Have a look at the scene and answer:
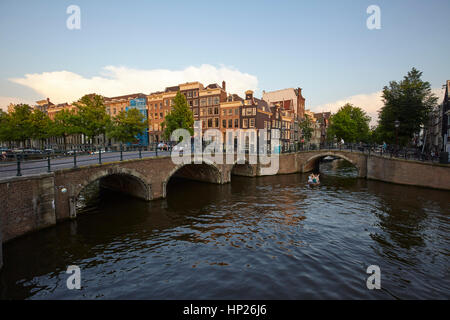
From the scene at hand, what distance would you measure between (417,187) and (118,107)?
6288cm

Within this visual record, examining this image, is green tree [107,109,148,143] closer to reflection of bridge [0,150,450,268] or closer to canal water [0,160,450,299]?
reflection of bridge [0,150,450,268]

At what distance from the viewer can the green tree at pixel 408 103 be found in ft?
110

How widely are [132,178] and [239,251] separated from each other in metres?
13.8

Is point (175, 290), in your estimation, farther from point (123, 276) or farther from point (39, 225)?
point (39, 225)

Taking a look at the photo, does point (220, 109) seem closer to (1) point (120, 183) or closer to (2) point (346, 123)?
(1) point (120, 183)

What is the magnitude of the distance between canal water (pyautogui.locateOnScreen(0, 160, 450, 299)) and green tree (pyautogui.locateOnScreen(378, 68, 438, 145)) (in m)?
18.9

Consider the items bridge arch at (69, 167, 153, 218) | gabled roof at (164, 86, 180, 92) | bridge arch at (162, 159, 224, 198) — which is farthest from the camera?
gabled roof at (164, 86, 180, 92)

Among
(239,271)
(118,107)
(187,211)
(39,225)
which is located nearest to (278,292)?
(239,271)

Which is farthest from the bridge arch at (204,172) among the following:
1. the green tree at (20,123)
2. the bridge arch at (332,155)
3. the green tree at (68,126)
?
the green tree at (20,123)

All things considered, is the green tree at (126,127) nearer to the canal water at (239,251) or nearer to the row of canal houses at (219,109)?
the row of canal houses at (219,109)

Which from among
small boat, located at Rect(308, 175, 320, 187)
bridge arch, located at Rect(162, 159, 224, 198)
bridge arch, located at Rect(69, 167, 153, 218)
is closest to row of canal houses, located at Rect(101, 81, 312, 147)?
bridge arch, located at Rect(162, 159, 224, 198)

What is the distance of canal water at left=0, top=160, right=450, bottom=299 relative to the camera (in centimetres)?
891

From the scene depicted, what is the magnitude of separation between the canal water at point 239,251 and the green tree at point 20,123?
31653 mm
